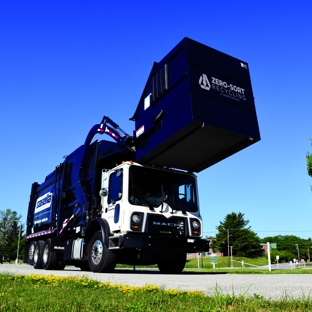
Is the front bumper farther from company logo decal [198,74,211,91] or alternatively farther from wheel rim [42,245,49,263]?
wheel rim [42,245,49,263]

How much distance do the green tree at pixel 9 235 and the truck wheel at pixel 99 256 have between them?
68104 millimetres

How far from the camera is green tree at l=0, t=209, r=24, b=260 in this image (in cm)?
7254

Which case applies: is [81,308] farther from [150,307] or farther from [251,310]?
[251,310]

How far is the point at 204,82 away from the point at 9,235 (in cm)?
8030

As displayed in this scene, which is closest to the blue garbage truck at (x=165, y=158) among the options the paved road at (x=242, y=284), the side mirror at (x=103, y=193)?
the side mirror at (x=103, y=193)

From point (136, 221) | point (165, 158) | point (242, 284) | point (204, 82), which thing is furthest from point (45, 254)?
point (242, 284)

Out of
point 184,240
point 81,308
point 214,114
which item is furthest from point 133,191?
point 81,308

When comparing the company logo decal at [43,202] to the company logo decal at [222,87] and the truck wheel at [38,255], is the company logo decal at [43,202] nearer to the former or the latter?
the truck wheel at [38,255]

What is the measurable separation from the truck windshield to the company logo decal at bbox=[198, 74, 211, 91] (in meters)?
2.68

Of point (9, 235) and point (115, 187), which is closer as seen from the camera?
point (115, 187)

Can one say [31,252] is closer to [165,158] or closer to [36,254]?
[36,254]

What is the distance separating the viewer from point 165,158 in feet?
29.8

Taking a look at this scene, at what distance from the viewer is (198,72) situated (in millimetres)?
7930

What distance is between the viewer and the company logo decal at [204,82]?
785 centimetres
